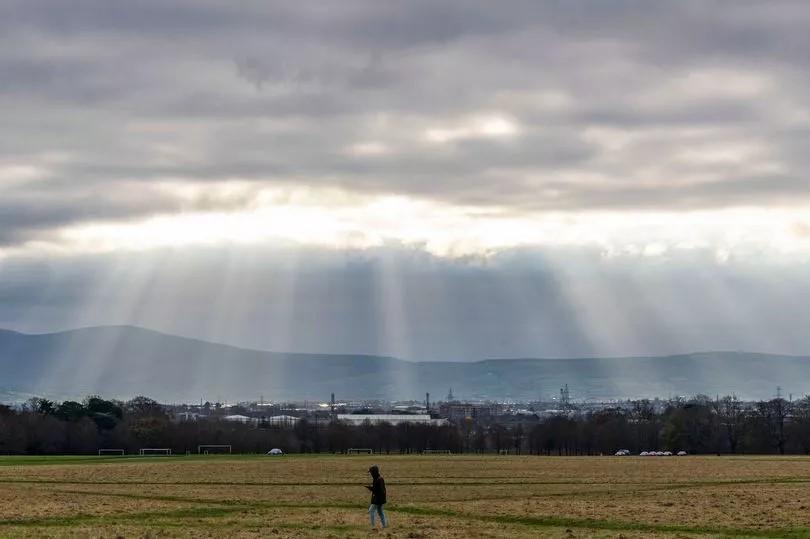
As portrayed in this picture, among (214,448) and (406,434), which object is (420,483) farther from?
(406,434)

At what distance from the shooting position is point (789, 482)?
64125mm

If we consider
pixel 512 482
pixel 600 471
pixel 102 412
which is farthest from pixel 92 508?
pixel 102 412

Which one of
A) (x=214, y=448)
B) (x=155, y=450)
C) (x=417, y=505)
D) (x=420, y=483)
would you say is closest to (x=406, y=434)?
(x=214, y=448)

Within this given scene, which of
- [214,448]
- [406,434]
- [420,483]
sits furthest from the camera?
[406,434]

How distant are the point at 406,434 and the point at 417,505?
132920 mm

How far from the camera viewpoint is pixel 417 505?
154ft

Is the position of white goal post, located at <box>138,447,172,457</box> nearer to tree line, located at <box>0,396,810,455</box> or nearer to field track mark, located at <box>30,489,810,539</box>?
tree line, located at <box>0,396,810,455</box>

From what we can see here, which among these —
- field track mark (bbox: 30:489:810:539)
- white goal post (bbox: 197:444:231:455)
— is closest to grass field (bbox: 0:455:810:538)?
field track mark (bbox: 30:489:810:539)

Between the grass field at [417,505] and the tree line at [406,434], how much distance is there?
3163 inches

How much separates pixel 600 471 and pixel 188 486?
33.2 metres

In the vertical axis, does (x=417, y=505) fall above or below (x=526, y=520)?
above

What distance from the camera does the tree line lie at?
153m

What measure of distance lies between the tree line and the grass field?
80.3 m

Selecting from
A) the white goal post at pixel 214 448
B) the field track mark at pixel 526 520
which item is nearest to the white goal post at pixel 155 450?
the white goal post at pixel 214 448
